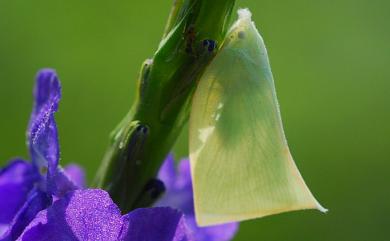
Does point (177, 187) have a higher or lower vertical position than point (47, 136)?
lower

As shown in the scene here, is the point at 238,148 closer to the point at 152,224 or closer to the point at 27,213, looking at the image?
Answer: the point at 152,224

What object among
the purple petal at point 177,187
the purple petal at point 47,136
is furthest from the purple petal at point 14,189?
the purple petal at point 177,187

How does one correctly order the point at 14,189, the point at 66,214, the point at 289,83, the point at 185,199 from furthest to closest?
the point at 289,83
the point at 185,199
the point at 14,189
the point at 66,214

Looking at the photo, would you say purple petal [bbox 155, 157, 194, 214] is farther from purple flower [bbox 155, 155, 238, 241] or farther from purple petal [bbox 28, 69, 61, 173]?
purple petal [bbox 28, 69, 61, 173]

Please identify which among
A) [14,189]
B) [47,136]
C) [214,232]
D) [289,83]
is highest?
[47,136]

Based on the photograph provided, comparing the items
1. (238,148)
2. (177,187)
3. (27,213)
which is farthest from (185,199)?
(27,213)

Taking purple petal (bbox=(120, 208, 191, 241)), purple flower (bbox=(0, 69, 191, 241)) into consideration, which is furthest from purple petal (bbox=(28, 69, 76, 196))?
purple petal (bbox=(120, 208, 191, 241))

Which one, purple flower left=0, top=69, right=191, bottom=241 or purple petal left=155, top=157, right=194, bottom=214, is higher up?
purple flower left=0, top=69, right=191, bottom=241
